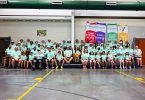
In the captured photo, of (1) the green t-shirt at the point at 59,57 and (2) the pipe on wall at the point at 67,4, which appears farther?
(1) the green t-shirt at the point at 59,57

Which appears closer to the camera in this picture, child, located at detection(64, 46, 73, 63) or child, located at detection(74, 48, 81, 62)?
child, located at detection(64, 46, 73, 63)

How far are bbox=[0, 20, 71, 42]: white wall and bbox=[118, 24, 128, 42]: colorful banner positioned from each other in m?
4.45

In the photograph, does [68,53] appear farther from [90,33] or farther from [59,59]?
[90,33]

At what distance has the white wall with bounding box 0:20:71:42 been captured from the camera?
2598 centimetres

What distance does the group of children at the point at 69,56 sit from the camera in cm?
2220

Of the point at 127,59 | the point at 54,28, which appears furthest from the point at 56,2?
the point at 54,28

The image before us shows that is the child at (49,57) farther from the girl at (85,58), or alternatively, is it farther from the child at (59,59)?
the girl at (85,58)

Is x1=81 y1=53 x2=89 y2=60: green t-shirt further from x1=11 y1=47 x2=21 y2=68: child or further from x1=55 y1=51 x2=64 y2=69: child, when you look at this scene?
x1=11 y1=47 x2=21 y2=68: child

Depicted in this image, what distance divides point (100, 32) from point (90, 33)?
89cm

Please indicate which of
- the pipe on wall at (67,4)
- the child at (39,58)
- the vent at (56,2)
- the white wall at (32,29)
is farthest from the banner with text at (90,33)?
the vent at (56,2)

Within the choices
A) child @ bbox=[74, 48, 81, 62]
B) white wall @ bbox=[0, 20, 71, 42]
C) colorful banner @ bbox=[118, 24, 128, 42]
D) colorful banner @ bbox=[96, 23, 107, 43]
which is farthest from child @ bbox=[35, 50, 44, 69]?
colorful banner @ bbox=[118, 24, 128, 42]

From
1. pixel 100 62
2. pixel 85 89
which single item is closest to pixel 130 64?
pixel 100 62

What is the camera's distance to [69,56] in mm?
22891

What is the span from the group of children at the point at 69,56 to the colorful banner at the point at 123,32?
193 cm
